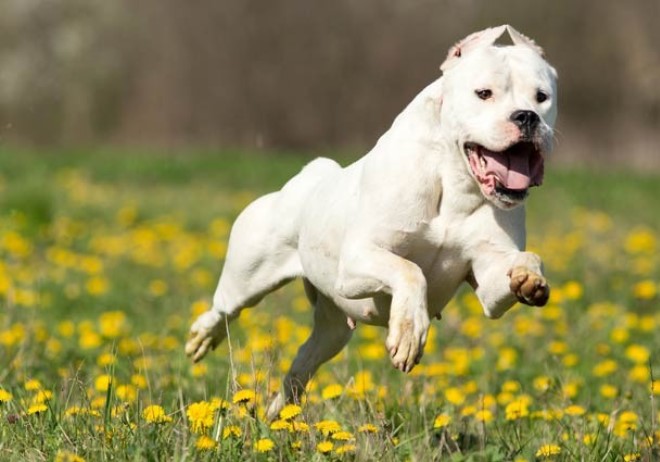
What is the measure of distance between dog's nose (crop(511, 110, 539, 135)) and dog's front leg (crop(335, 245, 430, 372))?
53cm

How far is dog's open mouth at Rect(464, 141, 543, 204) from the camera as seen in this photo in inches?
136

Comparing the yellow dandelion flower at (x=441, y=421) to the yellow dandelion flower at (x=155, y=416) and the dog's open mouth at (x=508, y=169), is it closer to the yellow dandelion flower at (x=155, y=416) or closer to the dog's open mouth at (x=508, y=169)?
the dog's open mouth at (x=508, y=169)

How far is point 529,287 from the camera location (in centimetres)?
335

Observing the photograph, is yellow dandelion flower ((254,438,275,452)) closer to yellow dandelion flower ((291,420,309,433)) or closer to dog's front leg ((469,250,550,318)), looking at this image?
yellow dandelion flower ((291,420,309,433))

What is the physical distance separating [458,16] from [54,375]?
78.3ft

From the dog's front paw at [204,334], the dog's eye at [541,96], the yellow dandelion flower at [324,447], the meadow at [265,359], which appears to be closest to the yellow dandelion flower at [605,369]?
the meadow at [265,359]

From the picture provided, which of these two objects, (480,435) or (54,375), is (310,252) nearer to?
(480,435)

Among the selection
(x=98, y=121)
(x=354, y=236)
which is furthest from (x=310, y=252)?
(x=98, y=121)

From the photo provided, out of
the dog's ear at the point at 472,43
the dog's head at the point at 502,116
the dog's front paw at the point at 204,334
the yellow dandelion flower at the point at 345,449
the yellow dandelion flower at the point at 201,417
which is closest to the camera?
the yellow dandelion flower at the point at 345,449

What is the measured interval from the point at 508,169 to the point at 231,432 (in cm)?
112

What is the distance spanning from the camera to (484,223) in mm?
3668

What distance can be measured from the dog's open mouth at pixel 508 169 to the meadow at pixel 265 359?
2.41 feet

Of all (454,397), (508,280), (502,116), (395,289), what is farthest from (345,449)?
(454,397)

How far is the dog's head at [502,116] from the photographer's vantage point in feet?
11.2
